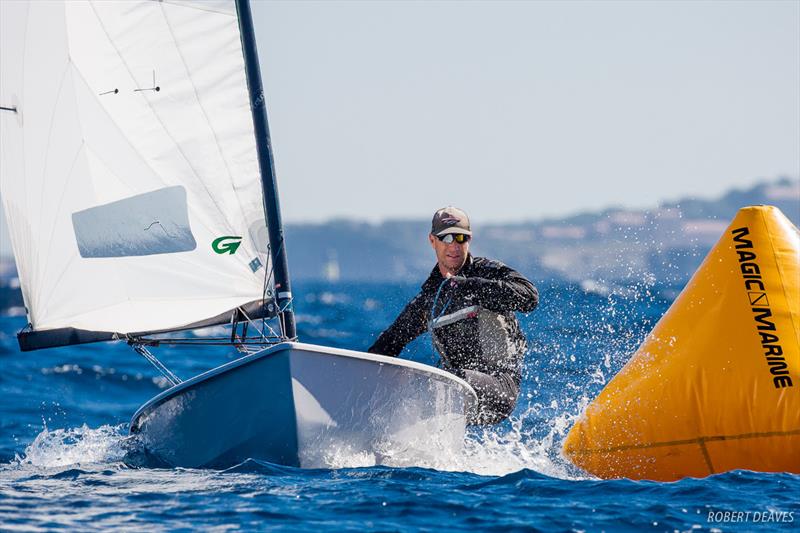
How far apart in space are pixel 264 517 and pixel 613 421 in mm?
2446

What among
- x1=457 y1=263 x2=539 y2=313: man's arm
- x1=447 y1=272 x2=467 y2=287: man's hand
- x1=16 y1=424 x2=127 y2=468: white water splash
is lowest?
x1=16 y1=424 x2=127 y2=468: white water splash

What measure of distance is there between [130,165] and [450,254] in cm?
197

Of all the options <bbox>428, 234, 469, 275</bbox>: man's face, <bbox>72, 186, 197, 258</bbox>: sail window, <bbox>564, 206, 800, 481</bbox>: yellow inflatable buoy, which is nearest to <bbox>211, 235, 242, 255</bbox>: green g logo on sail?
<bbox>72, 186, 197, 258</bbox>: sail window

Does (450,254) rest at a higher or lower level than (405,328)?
higher

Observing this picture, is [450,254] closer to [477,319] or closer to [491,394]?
[477,319]

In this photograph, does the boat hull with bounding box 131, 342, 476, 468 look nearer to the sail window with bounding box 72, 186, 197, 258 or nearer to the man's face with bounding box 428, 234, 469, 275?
the man's face with bounding box 428, 234, 469, 275

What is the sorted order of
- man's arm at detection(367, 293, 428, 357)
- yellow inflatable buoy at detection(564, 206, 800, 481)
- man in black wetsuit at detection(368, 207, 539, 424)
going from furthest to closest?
man's arm at detection(367, 293, 428, 357) → man in black wetsuit at detection(368, 207, 539, 424) → yellow inflatable buoy at detection(564, 206, 800, 481)

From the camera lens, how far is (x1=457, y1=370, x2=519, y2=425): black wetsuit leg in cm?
646

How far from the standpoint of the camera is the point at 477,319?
662cm

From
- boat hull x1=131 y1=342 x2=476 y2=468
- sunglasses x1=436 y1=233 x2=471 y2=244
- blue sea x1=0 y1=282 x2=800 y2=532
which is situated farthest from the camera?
sunglasses x1=436 y1=233 x2=471 y2=244

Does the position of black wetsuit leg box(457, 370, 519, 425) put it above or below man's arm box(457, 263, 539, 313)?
below

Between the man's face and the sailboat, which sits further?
the man's face

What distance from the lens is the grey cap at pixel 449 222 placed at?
6.65 metres

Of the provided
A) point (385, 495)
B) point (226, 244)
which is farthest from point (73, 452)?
point (385, 495)
